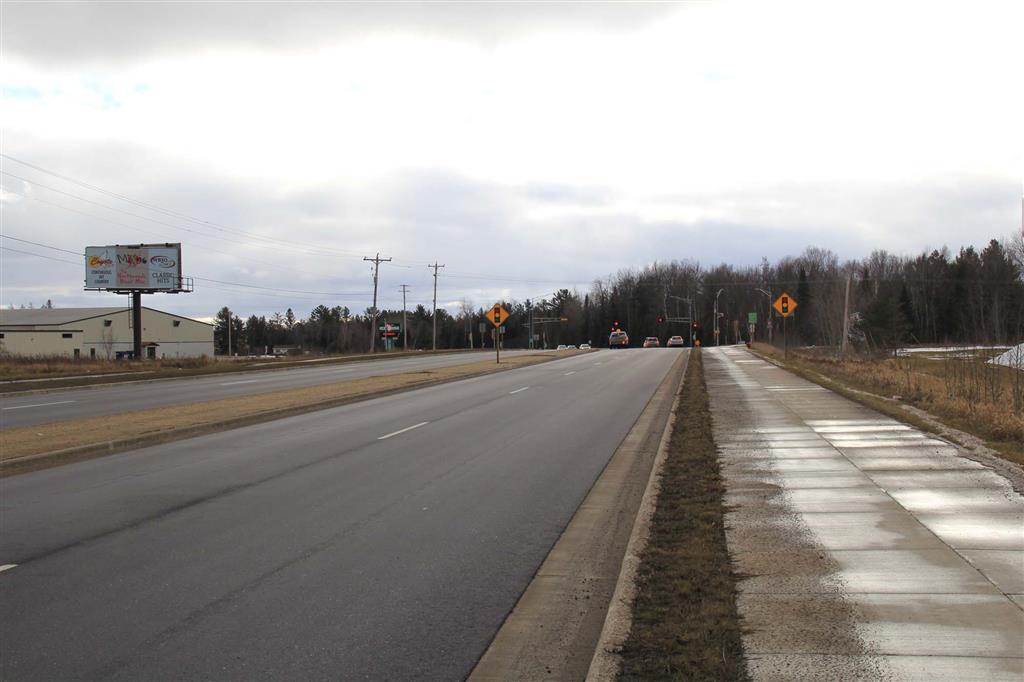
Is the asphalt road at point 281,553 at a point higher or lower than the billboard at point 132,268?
lower

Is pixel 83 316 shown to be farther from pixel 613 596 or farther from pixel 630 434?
pixel 613 596

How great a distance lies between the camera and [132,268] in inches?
2554

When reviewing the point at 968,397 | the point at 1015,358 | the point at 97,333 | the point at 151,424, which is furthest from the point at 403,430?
the point at 97,333

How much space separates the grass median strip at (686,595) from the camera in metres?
4.60

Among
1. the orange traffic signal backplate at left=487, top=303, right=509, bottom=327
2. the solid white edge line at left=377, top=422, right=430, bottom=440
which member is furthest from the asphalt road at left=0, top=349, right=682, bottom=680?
the orange traffic signal backplate at left=487, top=303, right=509, bottom=327

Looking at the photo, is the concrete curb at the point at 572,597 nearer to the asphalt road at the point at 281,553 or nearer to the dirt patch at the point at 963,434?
the asphalt road at the point at 281,553

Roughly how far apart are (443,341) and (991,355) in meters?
164

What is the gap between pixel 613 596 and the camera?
5871mm

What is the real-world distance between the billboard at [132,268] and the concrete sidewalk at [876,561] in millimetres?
60951

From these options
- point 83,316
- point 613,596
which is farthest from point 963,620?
point 83,316

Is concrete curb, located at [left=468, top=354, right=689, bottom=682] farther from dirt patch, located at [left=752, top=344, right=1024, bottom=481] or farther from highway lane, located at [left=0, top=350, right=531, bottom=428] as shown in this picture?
highway lane, located at [left=0, top=350, right=531, bottom=428]

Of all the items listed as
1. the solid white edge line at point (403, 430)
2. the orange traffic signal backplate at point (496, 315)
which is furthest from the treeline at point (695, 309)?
the solid white edge line at point (403, 430)

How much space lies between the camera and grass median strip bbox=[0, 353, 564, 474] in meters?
13.8

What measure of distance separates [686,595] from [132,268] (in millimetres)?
66962
